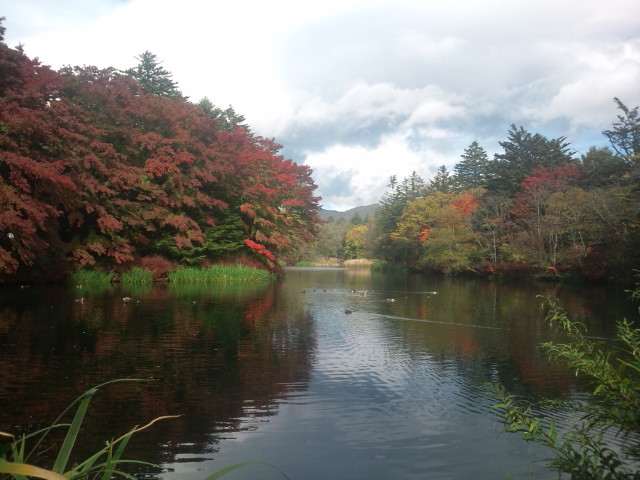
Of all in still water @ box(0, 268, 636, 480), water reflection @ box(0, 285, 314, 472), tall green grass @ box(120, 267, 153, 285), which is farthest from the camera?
tall green grass @ box(120, 267, 153, 285)

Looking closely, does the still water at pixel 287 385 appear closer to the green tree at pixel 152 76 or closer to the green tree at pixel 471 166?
the green tree at pixel 152 76

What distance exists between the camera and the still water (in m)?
4.44

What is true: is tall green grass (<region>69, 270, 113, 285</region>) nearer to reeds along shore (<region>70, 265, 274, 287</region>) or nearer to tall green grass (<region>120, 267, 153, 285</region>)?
reeds along shore (<region>70, 265, 274, 287</region>)

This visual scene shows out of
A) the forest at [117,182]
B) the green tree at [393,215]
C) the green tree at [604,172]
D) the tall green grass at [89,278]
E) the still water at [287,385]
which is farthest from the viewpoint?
the green tree at [393,215]

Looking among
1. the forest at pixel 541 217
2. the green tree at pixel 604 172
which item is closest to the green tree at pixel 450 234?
the forest at pixel 541 217

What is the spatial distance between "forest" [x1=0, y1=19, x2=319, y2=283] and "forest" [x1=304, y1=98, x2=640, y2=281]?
14.9 meters

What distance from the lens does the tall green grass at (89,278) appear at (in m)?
21.5

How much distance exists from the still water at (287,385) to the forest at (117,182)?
510 centimetres

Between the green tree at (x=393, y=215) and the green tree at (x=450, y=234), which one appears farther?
the green tree at (x=393, y=215)

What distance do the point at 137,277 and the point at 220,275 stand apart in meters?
4.42

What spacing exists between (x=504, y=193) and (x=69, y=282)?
105ft

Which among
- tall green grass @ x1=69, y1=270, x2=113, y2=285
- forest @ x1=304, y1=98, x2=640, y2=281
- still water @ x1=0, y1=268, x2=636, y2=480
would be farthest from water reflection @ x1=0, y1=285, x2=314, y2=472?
forest @ x1=304, y1=98, x2=640, y2=281

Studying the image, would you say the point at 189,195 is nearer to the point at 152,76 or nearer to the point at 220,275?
the point at 220,275

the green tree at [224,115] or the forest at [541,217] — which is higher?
the green tree at [224,115]
